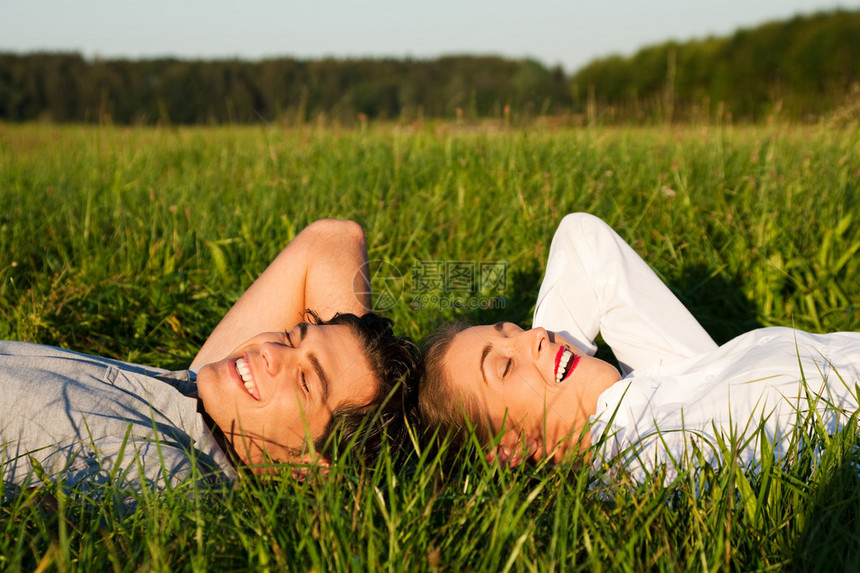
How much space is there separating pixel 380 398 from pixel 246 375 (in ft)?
1.40

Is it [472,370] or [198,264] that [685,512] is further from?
[198,264]

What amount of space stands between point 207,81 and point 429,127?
39.4ft

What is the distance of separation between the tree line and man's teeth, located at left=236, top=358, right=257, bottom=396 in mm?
3602

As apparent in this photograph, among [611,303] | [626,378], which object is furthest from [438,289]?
[626,378]

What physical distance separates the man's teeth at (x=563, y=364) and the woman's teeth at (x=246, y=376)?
961 millimetres

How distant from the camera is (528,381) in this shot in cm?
204

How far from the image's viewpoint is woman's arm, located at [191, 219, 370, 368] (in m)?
2.61

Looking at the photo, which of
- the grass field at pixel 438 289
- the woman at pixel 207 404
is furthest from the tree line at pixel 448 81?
the woman at pixel 207 404

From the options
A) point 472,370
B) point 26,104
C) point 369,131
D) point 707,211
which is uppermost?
point 26,104

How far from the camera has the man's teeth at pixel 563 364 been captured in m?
2.10

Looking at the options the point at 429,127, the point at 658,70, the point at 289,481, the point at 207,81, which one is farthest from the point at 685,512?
the point at 658,70

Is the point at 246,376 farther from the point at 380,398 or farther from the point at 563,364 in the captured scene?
the point at 563,364

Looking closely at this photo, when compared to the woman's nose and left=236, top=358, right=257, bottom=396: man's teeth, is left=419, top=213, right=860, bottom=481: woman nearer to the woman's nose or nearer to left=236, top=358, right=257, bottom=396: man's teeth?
the woman's nose

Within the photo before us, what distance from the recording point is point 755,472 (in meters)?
1.66
